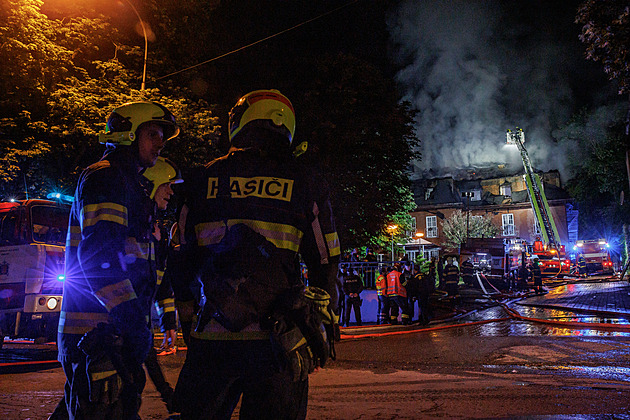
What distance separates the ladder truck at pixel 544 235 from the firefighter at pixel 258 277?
34.4m

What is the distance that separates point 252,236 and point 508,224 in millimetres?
56960

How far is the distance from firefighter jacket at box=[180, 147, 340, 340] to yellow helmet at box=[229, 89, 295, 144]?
0.14 m

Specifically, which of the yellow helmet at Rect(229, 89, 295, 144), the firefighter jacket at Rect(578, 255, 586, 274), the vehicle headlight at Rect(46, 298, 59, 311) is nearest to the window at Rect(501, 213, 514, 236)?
the firefighter jacket at Rect(578, 255, 586, 274)

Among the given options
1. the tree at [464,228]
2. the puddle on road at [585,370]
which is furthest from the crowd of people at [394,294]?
the tree at [464,228]

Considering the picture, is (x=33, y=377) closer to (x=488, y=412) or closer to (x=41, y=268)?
A: (x=41, y=268)

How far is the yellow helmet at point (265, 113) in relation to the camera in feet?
7.36

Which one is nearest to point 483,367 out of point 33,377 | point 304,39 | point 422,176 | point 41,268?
point 33,377

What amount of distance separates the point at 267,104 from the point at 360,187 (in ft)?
56.7

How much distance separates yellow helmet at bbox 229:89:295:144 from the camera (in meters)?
2.24

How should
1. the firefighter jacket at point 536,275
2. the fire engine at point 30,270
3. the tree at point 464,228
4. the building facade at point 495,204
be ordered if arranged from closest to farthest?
the fire engine at point 30,270, the firefighter jacket at point 536,275, the tree at point 464,228, the building facade at point 495,204

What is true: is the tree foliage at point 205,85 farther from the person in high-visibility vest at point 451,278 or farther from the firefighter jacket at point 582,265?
the firefighter jacket at point 582,265

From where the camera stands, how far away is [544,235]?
37.9 meters

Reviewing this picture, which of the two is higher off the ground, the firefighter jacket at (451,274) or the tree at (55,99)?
the tree at (55,99)

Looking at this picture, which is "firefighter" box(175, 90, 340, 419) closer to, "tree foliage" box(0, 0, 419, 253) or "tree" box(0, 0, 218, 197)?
"tree" box(0, 0, 218, 197)
